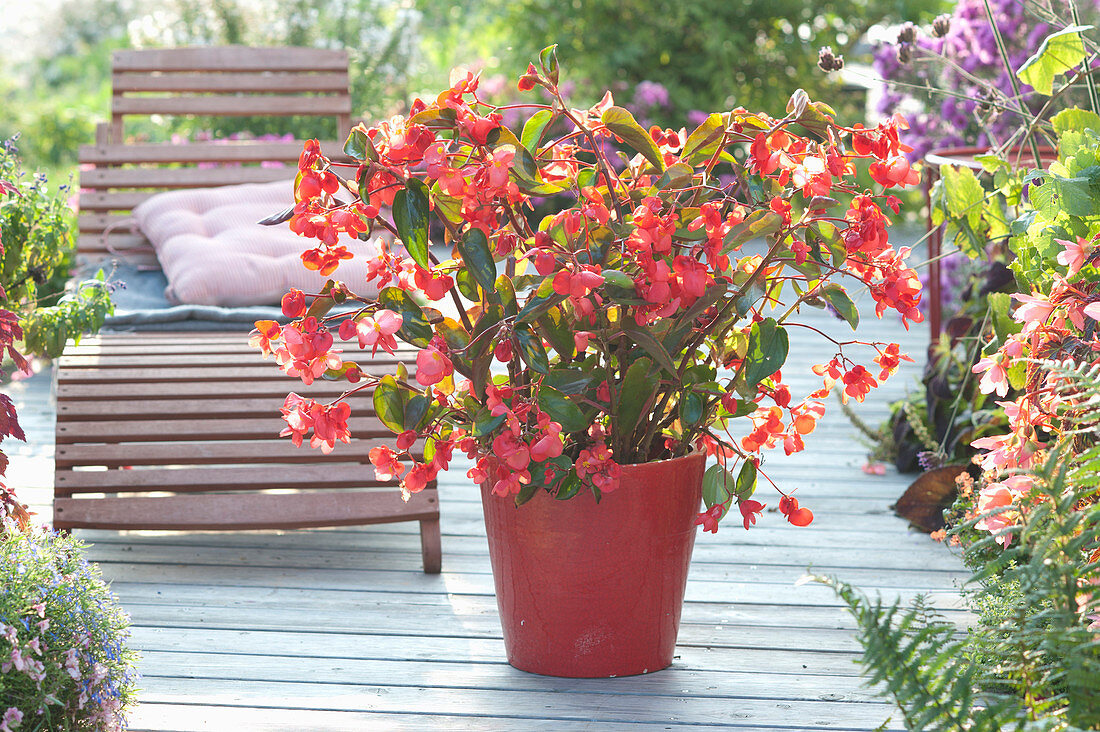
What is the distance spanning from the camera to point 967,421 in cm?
251

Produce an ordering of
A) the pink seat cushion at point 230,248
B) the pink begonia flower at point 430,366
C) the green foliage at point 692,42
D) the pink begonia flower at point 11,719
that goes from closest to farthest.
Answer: the pink begonia flower at point 11,719, the pink begonia flower at point 430,366, the pink seat cushion at point 230,248, the green foliage at point 692,42

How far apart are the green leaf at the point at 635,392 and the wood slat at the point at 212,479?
0.84m

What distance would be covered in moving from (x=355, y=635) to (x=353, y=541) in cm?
52

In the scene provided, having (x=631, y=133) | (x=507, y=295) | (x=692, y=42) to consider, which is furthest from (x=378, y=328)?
(x=692, y=42)

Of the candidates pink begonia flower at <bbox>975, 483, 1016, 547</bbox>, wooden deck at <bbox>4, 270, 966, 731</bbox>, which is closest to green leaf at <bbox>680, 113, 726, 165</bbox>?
pink begonia flower at <bbox>975, 483, 1016, 547</bbox>

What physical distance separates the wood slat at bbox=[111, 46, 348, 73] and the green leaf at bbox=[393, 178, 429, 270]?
2341mm

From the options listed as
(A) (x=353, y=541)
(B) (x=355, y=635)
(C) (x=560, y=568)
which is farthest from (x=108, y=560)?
(C) (x=560, y=568)

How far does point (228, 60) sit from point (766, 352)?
2.64m

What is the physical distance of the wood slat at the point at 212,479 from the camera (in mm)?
2207

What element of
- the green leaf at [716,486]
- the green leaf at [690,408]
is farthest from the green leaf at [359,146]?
the green leaf at [716,486]

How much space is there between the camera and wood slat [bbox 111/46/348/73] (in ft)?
11.4

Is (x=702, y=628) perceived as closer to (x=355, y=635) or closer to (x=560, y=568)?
(x=560, y=568)

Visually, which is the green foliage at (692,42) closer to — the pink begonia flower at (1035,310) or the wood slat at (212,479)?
the wood slat at (212,479)

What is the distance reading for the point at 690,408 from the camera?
1.53 metres
